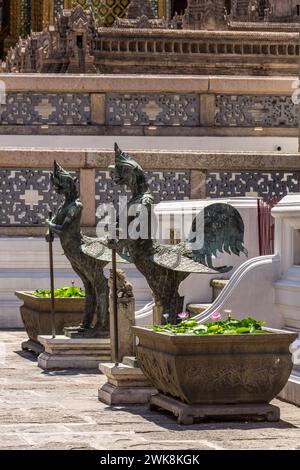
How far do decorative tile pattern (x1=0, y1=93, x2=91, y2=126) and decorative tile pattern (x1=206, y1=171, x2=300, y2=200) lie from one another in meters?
2.30

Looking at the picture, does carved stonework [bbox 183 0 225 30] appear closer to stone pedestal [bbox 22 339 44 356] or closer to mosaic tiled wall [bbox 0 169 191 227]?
mosaic tiled wall [bbox 0 169 191 227]

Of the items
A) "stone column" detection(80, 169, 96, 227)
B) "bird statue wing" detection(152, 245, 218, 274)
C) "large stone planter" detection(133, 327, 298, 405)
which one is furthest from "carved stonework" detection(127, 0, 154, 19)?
"large stone planter" detection(133, 327, 298, 405)

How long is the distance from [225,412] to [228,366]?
31 cm

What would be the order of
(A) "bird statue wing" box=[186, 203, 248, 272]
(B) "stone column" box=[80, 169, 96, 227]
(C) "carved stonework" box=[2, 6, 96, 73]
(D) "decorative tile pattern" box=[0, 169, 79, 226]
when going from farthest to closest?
(C) "carved stonework" box=[2, 6, 96, 73], (D) "decorative tile pattern" box=[0, 169, 79, 226], (B) "stone column" box=[80, 169, 96, 227], (A) "bird statue wing" box=[186, 203, 248, 272]

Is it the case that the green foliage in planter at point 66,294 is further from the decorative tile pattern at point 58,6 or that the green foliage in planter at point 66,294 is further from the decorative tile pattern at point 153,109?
the decorative tile pattern at point 58,6

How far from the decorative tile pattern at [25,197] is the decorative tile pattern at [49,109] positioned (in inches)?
52.7

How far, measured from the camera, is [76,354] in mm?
14398

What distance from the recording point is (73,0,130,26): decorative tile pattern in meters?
47.2

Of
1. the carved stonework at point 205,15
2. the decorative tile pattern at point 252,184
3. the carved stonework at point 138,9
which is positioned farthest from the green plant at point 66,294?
the carved stonework at point 138,9

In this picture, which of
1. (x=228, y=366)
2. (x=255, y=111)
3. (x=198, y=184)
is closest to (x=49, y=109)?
(x=198, y=184)

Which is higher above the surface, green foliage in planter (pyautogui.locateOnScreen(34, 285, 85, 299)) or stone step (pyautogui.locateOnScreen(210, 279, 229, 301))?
stone step (pyautogui.locateOnScreen(210, 279, 229, 301))

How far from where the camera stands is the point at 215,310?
13.0 m

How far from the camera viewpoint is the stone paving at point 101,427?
375 inches
